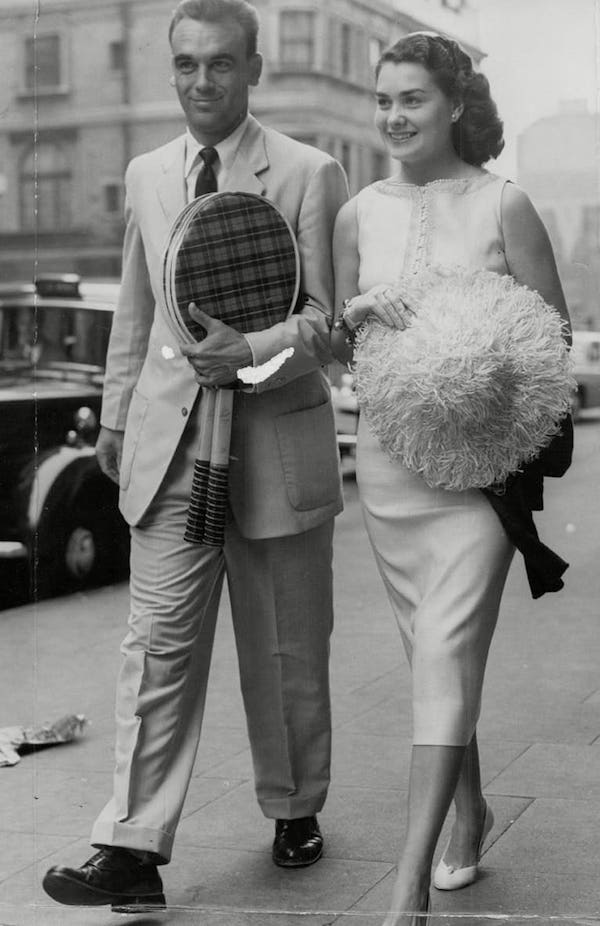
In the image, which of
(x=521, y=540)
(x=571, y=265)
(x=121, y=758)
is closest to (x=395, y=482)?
(x=521, y=540)

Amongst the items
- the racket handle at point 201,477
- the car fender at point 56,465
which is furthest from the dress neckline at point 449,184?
the car fender at point 56,465

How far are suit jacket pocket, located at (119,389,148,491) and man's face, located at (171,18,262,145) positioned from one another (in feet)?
2.04

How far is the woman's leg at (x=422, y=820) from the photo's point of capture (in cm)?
333

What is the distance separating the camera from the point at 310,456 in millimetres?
3840

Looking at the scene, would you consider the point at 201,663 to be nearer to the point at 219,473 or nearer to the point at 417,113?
the point at 219,473

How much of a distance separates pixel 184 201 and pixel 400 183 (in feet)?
1.66

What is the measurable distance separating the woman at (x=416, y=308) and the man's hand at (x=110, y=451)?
64 centimetres

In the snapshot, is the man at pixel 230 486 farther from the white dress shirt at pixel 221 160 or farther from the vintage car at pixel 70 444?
the vintage car at pixel 70 444

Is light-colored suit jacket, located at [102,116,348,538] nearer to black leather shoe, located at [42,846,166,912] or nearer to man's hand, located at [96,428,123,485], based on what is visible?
man's hand, located at [96,428,123,485]

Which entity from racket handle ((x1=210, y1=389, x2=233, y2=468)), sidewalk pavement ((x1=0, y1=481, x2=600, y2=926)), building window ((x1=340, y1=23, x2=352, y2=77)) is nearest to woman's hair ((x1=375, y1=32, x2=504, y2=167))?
building window ((x1=340, y1=23, x2=352, y2=77))

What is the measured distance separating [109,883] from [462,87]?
1913 mm

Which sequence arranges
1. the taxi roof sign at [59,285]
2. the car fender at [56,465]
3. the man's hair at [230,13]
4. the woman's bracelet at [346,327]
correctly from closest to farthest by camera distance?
1. the woman's bracelet at [346,327]
2. the man's hair at [230,13]
3. the taxi roof sign at [59,285]
4. the car fender at [56,465]

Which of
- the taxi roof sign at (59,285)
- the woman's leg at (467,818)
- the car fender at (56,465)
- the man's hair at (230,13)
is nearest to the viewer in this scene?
the man's hair at (230,13)

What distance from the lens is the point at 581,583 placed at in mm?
3996
